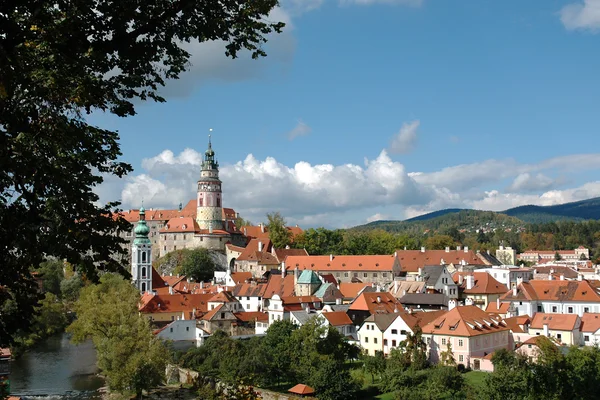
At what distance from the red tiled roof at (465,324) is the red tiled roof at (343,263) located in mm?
25798

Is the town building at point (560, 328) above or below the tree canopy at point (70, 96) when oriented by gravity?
below

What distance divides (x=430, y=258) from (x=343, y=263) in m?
8.97

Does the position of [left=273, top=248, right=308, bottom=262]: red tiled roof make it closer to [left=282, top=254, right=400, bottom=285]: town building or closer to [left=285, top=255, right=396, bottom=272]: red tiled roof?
[left=285, top=255, right=396, bottom=272]: red tiled roof

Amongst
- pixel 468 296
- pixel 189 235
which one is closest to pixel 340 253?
pixel 189 235

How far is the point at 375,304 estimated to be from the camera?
43438 millimetres

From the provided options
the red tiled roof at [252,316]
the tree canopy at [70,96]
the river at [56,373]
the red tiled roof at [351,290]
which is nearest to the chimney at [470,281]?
the red tiled roof at [351,290]

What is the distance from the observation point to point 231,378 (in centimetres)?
2942

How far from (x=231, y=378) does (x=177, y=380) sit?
6102 mm

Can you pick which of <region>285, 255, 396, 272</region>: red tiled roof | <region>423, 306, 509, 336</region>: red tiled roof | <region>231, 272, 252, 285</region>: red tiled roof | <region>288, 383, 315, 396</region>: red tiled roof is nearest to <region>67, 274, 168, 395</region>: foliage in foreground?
<region>288, 383, 315, 396</region>: red tiled roof

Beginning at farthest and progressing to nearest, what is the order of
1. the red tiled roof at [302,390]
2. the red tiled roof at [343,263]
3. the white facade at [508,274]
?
1. the red tiled roof at [343,263]
2. the white facade at [508,274]
3. the red tiled roof at [302,390]

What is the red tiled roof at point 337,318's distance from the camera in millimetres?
39969

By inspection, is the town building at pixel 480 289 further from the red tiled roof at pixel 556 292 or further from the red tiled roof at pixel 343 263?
the red tiled roof at pixel 343 263

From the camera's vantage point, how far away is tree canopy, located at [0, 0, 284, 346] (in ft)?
18.0

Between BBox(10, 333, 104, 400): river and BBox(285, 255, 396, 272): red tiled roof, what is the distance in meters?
25.2
